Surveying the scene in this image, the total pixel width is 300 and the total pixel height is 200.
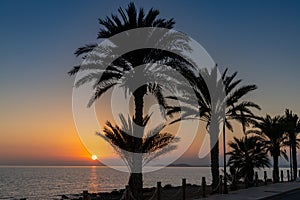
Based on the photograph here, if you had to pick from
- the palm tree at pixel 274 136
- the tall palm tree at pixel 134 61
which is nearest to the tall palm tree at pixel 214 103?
the tall palm tree at pixel 134 61

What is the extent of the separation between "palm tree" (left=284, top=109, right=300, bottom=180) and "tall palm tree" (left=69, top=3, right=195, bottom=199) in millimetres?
23188

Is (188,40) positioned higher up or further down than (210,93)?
higher up

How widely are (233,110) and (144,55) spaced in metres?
9.63

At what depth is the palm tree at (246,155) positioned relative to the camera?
1412 inches

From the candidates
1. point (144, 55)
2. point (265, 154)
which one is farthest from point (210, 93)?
point (265, 154)

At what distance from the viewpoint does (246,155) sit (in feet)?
119

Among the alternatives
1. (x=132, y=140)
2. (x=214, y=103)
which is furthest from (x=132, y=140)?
(x=214, y=103)

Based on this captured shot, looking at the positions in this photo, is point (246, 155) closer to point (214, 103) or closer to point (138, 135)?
point (214, 103)

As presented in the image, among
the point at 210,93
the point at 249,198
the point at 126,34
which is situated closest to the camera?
the point at 126,34

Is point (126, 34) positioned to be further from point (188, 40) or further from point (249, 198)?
point (249, 198)

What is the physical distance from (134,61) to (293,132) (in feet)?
89.1

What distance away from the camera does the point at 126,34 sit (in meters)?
19.3

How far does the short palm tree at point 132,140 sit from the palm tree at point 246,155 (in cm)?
1654

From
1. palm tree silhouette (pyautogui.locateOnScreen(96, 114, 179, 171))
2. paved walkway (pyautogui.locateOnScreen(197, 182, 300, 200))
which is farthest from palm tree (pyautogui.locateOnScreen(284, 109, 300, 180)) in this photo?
palm tree silhouette (pyautogui.locateOnScreen(96, 114, 179, 171))
